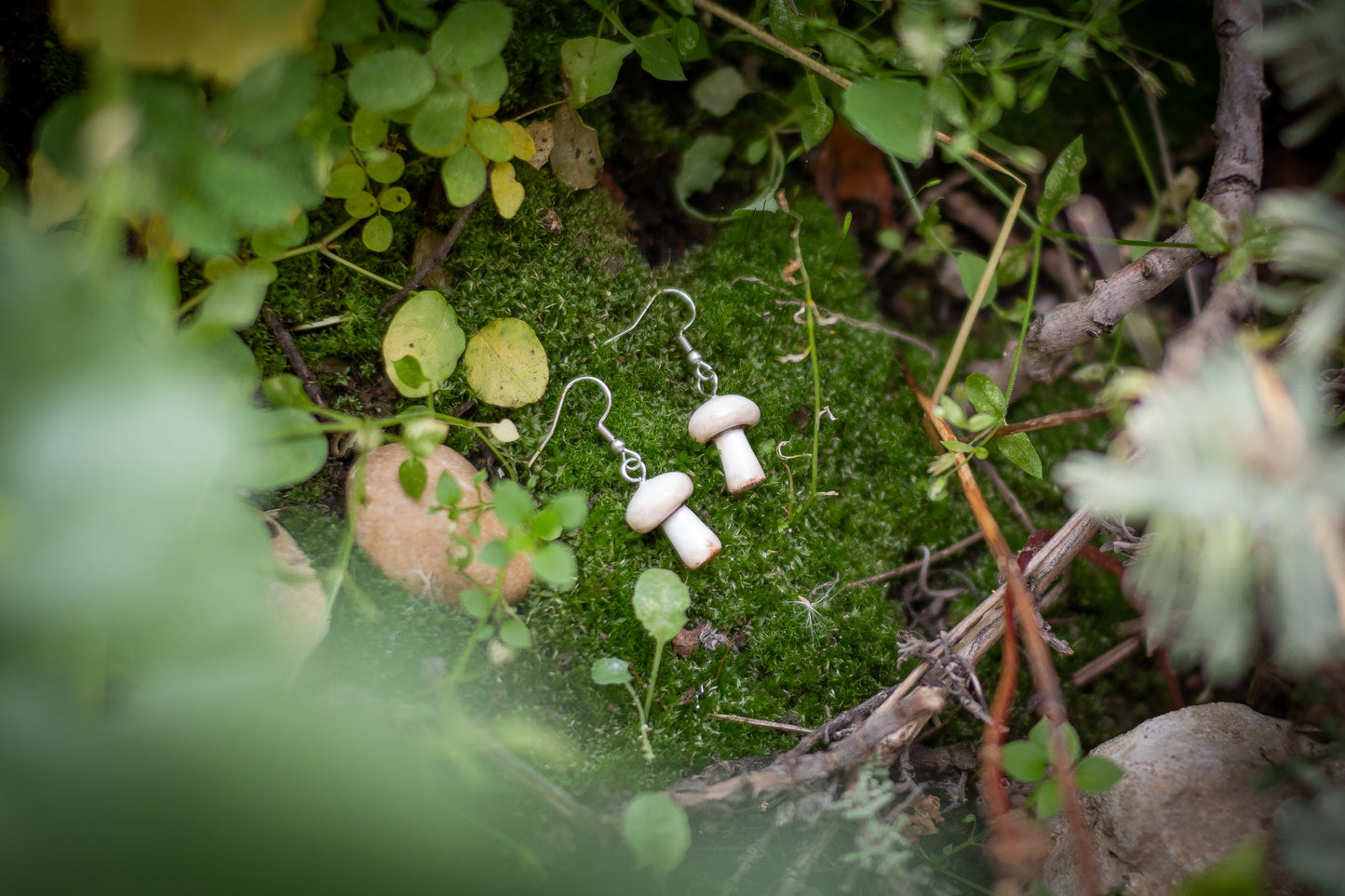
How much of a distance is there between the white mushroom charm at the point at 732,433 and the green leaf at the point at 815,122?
0.58 metres

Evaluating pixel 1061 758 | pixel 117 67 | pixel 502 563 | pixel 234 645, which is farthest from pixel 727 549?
pixel 117 67

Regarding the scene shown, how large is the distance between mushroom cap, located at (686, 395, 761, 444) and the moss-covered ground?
0.25 ft

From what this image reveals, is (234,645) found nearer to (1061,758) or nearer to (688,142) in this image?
Answer: (1061,758)

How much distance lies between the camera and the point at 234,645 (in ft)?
3.31

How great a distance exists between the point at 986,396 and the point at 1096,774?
0.71 m

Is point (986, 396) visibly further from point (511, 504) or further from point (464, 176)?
point (464, 176)

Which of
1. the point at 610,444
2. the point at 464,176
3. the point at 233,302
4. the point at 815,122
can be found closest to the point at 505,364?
the point at 610,444

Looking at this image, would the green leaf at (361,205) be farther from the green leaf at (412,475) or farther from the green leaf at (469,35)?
the green leaf at (412,475)

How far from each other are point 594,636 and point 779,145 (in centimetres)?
131

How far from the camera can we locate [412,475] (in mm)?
1466

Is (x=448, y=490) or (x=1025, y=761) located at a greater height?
(x=448, y=490)

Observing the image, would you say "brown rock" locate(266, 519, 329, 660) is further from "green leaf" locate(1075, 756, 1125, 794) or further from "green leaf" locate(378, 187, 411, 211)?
"green leaf" locate(1075, 756, 1125, 794)

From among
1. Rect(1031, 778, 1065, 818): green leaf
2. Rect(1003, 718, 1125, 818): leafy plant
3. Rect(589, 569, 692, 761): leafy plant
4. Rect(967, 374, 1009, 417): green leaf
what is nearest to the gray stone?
Rect(1003, 718, 1125, 818): leafy plant

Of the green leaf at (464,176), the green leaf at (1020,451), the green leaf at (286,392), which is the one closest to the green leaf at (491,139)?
the green leaf at (464,176)
